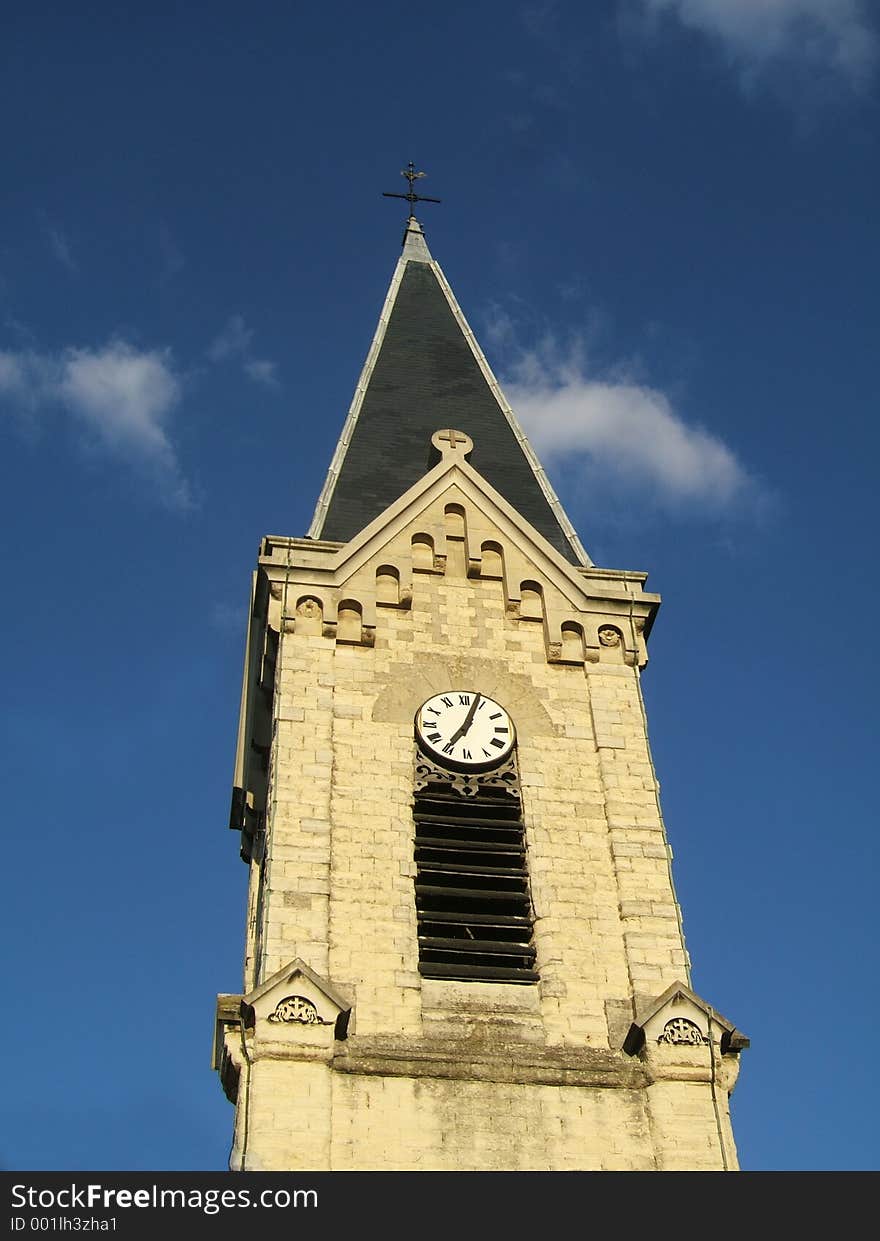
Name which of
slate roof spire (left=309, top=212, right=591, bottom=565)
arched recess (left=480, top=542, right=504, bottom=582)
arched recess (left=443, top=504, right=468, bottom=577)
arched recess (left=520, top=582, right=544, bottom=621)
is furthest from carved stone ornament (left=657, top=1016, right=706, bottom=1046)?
slate roof spire (left=309, top=212, right=591, bottom=565)

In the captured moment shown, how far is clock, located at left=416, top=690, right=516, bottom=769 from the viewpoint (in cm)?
2062

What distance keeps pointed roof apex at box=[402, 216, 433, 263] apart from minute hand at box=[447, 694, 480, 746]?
12.9 metres

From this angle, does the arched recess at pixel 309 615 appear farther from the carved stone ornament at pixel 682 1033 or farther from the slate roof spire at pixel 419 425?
the carved stone ornament at pixel 682 1033

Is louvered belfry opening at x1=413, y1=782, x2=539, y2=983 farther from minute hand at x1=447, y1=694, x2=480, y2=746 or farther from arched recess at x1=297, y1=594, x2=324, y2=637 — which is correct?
arched recess at x1=297, y1=594, x2=324, y2=637

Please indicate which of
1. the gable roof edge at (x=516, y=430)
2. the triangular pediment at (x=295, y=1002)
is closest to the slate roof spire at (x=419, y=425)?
the gable roof edge at (x=516, y=430)

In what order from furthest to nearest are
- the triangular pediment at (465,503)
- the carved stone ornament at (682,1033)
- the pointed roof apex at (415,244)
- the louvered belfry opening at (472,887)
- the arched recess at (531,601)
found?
the pointed roof apex at (415,244) → the triangular pediment at (465,503) → the arched recess at (531,601) → the louvered belfry opening at (472,887) → the carved stone ornament at (682,1033)

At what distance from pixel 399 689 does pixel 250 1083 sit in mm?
5984

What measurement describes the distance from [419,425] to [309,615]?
17.8 ft

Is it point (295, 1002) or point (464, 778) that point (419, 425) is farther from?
point (295, 1002)

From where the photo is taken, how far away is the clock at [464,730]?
20625 millimetres

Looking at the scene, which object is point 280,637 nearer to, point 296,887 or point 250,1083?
point 296,887

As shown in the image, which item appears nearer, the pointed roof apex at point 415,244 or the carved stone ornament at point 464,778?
the carved stone ornament at point 464,778

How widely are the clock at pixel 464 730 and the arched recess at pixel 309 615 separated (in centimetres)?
Answer: 187
